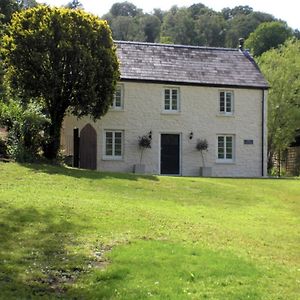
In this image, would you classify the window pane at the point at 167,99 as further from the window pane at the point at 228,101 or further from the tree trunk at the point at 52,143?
the tree trunk at the point at 52,143

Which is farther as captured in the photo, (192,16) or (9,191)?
(192,16)

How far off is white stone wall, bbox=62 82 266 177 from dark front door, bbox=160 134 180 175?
32cm

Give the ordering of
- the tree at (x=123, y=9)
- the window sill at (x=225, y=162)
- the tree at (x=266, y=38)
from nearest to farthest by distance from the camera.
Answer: the window sill at (x=225, y=162) < the tree at (x=266, y=38) < the tree at (x=123, y=9)

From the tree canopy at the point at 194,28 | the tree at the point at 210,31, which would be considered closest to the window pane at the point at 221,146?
the tree canopy at the point at 194,28

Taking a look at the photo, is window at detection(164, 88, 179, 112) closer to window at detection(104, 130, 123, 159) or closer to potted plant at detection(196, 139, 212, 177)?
potted plant at detection(196, 139, 212, 177)

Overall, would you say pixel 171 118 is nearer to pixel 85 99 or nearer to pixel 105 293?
pixel 85 99

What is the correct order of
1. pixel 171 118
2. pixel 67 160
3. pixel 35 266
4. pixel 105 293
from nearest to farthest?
pixel 105 293 < pixel 35 266 < pixel 67 160 < pixel 171 118

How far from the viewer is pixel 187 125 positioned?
32031 mm

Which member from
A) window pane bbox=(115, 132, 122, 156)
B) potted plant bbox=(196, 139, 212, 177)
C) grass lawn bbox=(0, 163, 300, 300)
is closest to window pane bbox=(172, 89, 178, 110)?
potted plant bbox=(196, 139, 212, 177)

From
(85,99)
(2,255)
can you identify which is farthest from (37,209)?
(85,99)

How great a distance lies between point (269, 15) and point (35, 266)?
90189 mm

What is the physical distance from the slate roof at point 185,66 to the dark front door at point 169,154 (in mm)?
3389

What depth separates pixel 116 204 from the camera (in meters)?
15.0

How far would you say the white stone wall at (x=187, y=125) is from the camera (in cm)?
3103
